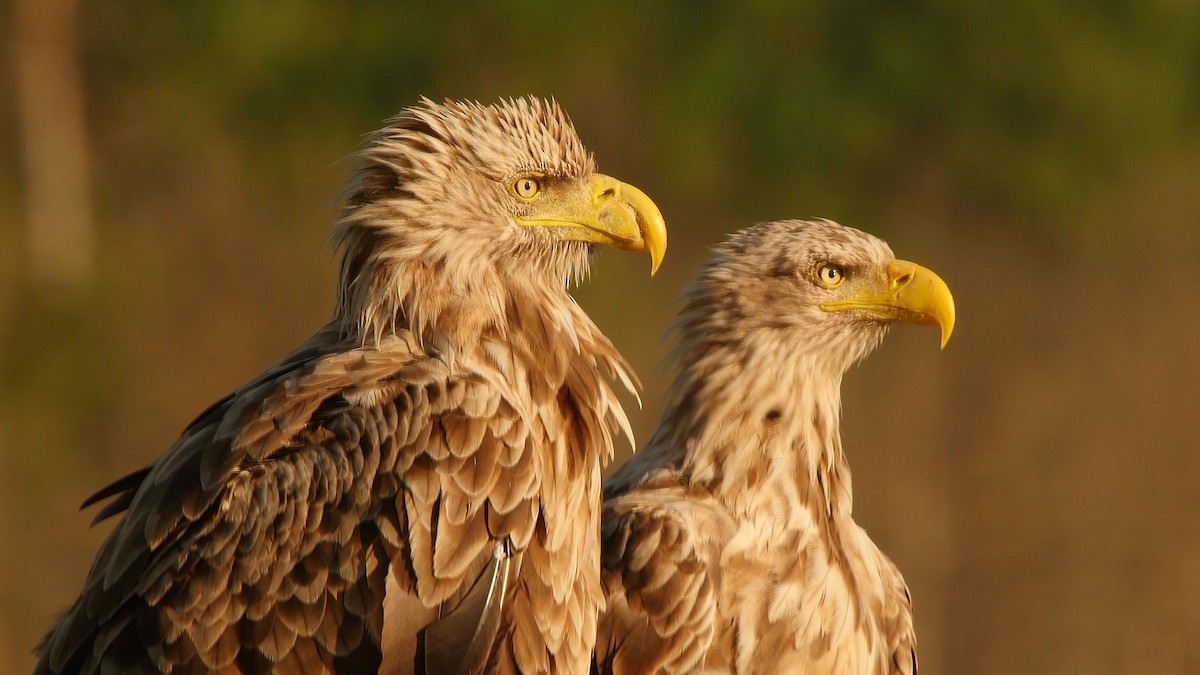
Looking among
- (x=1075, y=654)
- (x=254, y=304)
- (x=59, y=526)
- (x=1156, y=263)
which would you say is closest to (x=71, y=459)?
(x=59, y=526)

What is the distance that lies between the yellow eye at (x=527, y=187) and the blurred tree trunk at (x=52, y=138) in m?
14.6

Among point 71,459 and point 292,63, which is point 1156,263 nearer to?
point 292,63

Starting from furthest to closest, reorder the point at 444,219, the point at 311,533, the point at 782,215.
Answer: the point at 782,215 → the point at 444,219 → the point at 311,533

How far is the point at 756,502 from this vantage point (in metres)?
4.91

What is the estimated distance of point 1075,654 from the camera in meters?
15.8

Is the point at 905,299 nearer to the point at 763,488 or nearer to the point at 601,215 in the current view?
the point at 763,488

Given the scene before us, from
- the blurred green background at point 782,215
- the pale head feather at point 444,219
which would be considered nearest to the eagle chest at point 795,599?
the pale head feather at point 444,219

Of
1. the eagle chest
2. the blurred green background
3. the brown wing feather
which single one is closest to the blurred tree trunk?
the blurred green background

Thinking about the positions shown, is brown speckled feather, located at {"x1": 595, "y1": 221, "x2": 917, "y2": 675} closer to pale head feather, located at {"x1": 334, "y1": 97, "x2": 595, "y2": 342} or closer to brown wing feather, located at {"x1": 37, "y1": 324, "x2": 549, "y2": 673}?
brown wing feather, located at {"x1": 37, "y1": 324, "x2": 549, "y2": 673}

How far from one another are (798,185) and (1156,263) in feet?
13.9

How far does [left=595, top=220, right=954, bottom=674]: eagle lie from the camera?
4609mm

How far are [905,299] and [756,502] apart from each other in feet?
2.81

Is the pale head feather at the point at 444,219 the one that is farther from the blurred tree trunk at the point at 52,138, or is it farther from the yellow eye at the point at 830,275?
the blurred tree trunk at the point at 52,138

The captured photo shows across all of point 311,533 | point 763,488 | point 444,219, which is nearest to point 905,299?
point 763,488
